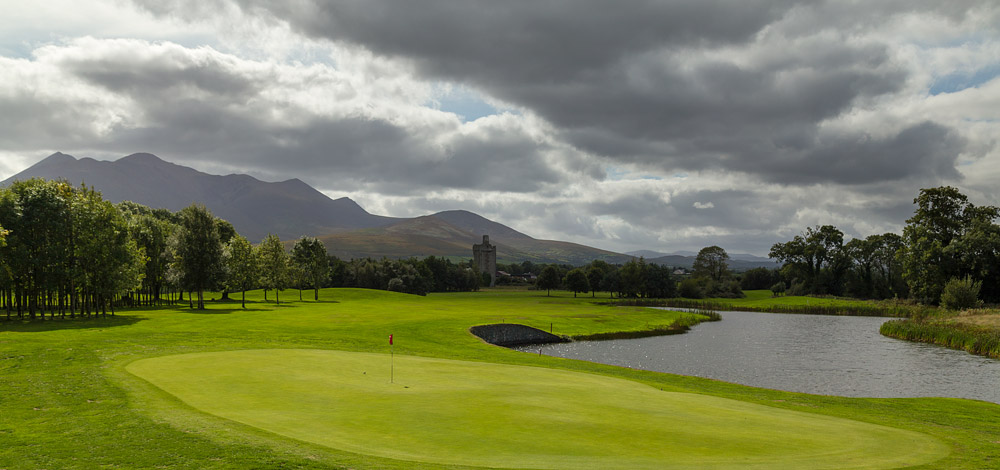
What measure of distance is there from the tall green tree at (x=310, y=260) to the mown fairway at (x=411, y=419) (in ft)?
253

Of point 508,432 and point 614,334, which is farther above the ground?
point 508,432

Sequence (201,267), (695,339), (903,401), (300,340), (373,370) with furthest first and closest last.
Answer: (201,267)
(695,339)
(300,340)
(903,401)
(373,370)

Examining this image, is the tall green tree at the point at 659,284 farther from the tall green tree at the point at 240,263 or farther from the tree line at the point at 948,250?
the tall green tree at the point at 240,263

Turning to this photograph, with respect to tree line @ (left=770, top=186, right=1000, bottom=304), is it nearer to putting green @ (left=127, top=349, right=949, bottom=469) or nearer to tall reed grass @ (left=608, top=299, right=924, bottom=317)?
tall reed grass @ (left=608, top=299, right=924, bottom=317)

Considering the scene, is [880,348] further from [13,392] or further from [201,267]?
[201,267]

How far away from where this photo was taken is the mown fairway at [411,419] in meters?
11.8

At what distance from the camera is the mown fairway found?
38.6 feet

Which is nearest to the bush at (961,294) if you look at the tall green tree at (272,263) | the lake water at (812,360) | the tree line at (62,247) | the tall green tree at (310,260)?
the lake water at (812,360)

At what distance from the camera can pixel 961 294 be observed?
75.5m

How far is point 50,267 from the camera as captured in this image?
50.5 m

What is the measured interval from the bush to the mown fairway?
212ft

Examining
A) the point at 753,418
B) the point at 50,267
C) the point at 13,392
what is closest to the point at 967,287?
the point at 753,418

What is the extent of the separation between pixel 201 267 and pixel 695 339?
64.4m

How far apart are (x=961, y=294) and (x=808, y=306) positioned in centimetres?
3597
